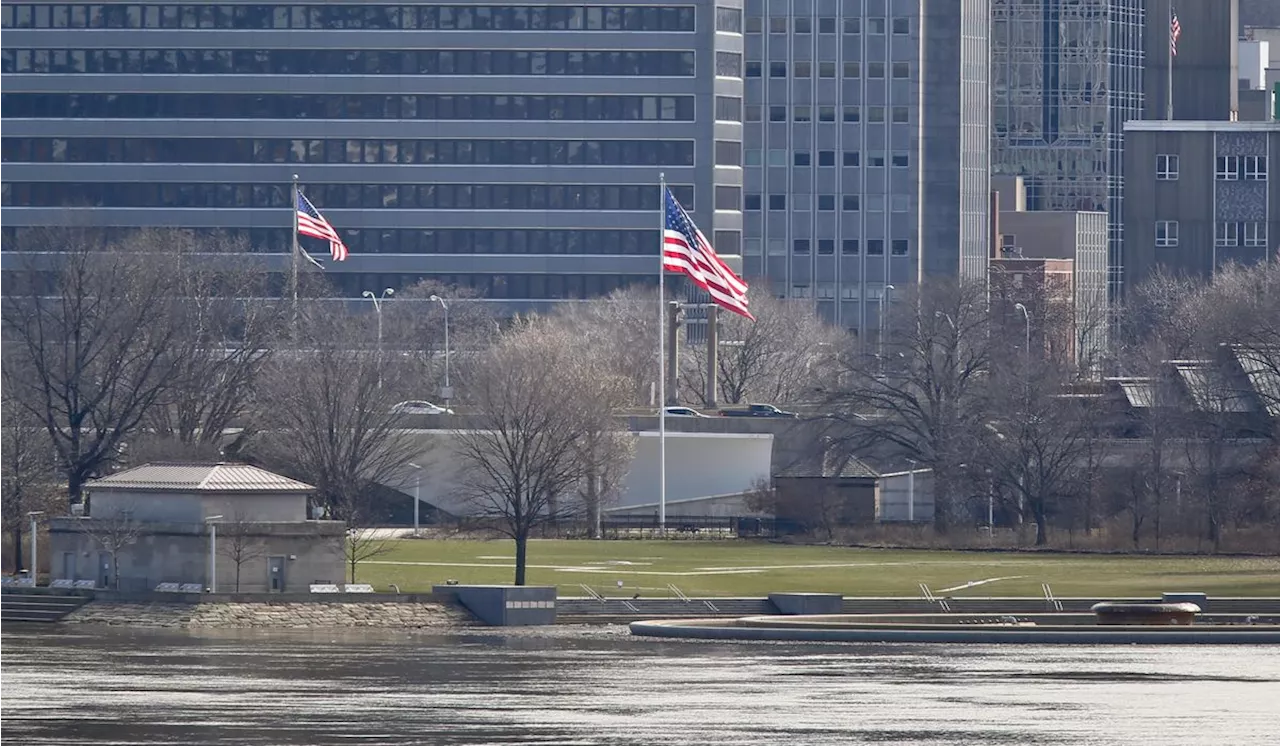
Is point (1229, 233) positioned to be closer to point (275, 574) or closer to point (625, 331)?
point (625, 331)

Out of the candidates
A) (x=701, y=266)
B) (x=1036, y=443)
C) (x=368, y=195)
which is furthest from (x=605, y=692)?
(x=368, y=195)

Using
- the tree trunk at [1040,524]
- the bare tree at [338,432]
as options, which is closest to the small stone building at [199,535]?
the bare tree at [338,432]

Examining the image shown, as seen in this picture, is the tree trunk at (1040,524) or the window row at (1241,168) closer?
the tree trunk at (1040,524)

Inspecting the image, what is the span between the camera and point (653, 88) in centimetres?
18438

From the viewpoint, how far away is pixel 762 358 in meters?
159

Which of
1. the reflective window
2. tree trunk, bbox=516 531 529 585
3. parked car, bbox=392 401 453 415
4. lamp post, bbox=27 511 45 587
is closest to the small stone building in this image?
lamp post, bbox=27 511 45 587

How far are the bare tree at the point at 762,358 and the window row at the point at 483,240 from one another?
1931cm

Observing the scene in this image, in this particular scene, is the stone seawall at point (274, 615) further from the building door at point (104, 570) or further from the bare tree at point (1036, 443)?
the bare tree at point (1036, 443)

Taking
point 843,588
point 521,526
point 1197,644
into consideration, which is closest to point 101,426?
point 521,526

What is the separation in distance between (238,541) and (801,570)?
18.9 metres

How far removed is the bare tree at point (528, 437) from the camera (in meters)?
95.2

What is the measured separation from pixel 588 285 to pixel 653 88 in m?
13.1

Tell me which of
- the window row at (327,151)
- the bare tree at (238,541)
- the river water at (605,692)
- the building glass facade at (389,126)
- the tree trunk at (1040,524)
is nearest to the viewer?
the river water at (605,692)

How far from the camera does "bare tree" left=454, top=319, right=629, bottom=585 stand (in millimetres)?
95250
